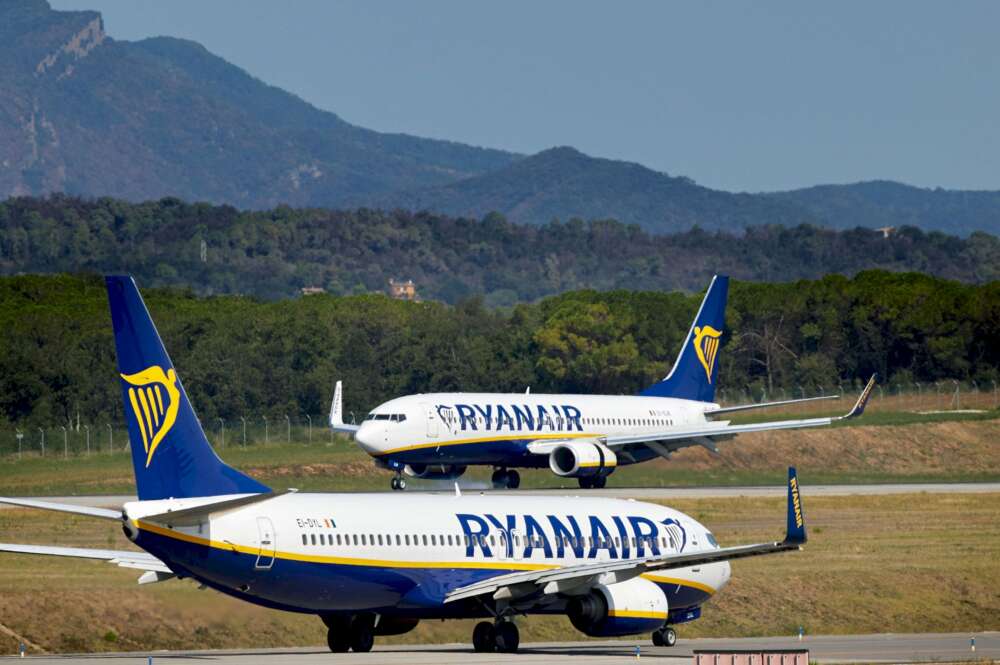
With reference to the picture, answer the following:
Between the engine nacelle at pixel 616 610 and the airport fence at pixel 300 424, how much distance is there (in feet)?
148

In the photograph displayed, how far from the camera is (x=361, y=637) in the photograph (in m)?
32.7

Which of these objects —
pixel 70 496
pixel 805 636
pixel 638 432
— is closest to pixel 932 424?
pixel 638 432

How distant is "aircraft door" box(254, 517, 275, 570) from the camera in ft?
96.2

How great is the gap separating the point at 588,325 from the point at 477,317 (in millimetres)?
13086

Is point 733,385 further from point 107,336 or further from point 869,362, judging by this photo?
point 107,336

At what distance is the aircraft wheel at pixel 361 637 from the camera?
107ft

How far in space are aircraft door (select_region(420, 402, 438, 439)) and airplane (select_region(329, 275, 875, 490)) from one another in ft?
0.11

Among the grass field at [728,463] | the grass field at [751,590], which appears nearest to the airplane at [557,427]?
the grass field at [728,463]

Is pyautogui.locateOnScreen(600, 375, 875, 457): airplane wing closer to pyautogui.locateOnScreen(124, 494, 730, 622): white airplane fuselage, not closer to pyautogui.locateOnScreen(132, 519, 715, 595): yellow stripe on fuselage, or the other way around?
pyautogui.locateOnScreen(124, 494, 730, 622): white airplane fuselage

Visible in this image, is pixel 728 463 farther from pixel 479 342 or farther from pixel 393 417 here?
pixel 479 342

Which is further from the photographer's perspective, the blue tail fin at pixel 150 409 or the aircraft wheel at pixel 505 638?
the aircraft wheel at pixel 505 638

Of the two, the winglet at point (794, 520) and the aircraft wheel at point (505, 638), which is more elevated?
the winglet at point (794, 520)

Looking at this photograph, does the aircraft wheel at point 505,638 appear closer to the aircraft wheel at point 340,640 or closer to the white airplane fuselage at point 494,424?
the aircraft wheel at point 340,640

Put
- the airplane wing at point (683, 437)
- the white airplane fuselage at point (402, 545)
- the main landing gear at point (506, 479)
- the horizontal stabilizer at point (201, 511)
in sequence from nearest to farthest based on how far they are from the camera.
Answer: the horizontal stabilizer at point (201, 511) → the white airplane fuselage at point (402, 545) → the main landing gear at point (506, 479) → the airplane wing at point (683, 437)
